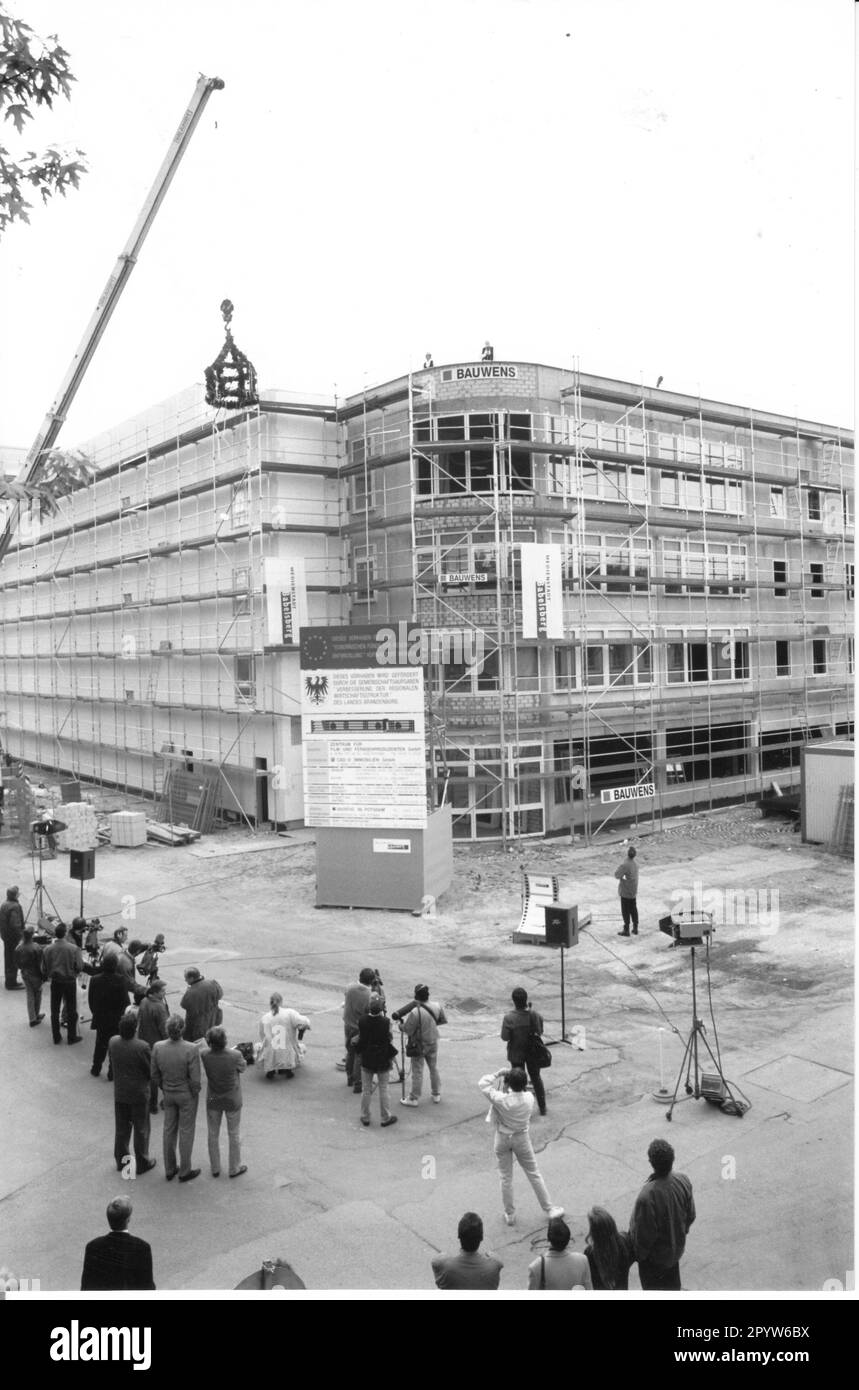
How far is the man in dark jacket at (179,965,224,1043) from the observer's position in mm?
8648

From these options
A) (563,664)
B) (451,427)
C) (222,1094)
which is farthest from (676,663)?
(222,1094)

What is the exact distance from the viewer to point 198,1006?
8.67 m

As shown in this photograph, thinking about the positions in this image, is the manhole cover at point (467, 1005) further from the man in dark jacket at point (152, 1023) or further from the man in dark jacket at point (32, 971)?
the man in dark jacket at point (32, 971)

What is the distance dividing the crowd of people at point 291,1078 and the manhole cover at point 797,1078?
2.06 metres

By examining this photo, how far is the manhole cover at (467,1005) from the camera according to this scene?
11445mm

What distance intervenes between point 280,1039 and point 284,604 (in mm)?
14349

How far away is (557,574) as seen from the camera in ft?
66.5

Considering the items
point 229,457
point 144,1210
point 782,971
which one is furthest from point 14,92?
point 229,457

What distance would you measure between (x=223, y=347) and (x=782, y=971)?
15.0m

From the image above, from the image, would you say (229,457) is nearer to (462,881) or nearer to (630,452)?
(630,452)

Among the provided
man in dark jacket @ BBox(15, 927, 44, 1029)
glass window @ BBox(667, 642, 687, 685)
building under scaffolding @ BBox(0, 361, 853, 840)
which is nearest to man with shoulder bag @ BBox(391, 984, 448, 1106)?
man in dark jacket @ BBox(15, 927, 44, 1029)

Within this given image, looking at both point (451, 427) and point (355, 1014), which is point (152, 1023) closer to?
point (355, 1014)

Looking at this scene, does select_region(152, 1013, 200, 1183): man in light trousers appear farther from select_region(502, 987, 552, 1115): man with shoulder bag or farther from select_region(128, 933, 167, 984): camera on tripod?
select_region(128, 933, 167, 984): camera on tripod
